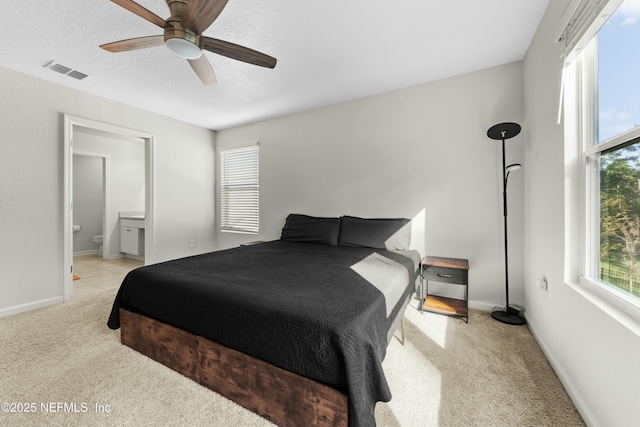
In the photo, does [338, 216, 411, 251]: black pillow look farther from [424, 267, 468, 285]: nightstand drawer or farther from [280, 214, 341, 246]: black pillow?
[424, 267, 468, 285]: nightstand drawer

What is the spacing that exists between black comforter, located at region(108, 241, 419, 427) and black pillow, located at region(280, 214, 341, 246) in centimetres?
81

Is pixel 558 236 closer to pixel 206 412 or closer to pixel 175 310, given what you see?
pixel 206 412

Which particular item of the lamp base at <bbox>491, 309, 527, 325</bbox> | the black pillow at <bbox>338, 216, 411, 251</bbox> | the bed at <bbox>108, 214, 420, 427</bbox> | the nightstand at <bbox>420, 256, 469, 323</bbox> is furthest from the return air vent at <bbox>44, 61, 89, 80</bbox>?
the lamp base at <bbox>491, 309, 527, 325</bbox>

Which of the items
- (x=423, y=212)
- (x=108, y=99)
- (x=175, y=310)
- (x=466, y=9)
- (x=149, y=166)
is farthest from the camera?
(x=149, y=166)

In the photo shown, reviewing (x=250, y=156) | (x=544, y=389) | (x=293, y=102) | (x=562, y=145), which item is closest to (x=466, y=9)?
(x=562, y=145)

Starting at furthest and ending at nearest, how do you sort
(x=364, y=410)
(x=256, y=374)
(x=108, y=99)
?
(x=108, y=99) → (x=256, y=374) → (x=364, y=410)

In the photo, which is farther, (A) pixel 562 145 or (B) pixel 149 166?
(B) pixel 149 166

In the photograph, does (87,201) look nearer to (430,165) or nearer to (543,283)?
(430,165)

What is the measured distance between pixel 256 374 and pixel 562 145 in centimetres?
230

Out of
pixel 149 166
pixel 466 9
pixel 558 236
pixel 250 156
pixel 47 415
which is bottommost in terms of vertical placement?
pixel 47 415

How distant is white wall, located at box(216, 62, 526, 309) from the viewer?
262cm

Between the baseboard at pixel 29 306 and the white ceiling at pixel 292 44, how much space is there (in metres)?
2.44

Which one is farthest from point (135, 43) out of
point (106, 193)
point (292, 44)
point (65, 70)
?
point (106, 193)

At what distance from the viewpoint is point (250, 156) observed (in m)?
4.42
